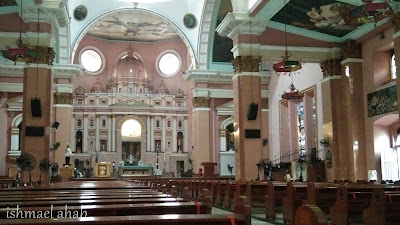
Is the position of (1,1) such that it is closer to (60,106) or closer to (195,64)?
(60,106)

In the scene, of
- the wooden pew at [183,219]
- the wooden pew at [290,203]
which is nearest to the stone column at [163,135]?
the wooden pew at [290,203]

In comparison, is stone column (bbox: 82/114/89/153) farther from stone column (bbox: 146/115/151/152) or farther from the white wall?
the white wall

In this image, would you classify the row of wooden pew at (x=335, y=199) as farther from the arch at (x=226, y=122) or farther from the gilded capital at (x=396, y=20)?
the arch at (x=226, y=122)

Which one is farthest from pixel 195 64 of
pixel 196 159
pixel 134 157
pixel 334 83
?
pixel 134 157

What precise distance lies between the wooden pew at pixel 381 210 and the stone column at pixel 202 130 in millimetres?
18010

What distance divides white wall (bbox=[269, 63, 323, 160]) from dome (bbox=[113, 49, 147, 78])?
10.9 metres

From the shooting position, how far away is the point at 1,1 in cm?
1480

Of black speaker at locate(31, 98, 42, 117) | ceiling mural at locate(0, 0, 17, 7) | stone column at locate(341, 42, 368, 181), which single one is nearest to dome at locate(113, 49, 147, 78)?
ceiling mural at locate(0, 0, 17, 7)

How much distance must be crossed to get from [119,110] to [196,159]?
372 inches

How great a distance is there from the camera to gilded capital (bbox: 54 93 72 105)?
23.3m

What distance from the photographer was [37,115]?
14703 millimetres

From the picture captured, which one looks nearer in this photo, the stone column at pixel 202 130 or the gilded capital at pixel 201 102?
the stone column at pixel 202 130

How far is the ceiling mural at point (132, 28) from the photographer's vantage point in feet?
95.2

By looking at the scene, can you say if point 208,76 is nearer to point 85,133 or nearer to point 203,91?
point 203,91
